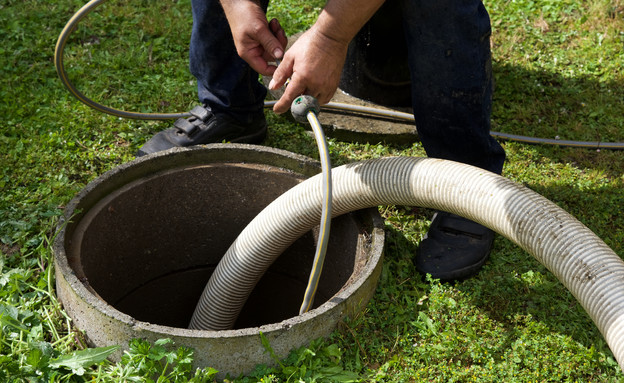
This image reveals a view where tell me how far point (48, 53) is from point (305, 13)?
1.75 meters

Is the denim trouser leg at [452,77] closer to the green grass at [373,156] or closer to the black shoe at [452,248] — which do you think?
the black shoe at [452,248]

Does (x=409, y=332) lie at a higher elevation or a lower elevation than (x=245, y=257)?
lower

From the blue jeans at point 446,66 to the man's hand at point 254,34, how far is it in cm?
50

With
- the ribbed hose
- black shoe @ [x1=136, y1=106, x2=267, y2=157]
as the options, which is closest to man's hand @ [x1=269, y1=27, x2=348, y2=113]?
the ribbed hose

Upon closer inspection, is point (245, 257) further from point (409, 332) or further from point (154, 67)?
point (154, 67)

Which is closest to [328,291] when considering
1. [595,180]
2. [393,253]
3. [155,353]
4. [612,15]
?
[393,253]

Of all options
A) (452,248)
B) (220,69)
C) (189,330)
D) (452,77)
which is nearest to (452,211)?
(452,248)

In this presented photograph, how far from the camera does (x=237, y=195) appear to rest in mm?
2977

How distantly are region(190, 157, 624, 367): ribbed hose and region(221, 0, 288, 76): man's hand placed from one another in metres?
0.50

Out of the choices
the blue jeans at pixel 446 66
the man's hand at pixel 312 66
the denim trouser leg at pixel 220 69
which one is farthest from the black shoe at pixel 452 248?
the denim trouser leg at pixel 220 69

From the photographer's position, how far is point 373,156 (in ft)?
11.1

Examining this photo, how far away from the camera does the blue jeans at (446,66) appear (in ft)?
7.98

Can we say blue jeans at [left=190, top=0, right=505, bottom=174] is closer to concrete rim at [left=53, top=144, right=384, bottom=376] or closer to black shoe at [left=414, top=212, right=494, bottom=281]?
black shoe at [left=414, top=212, right=494, bottom=281]

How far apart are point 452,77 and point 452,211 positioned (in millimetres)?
557
